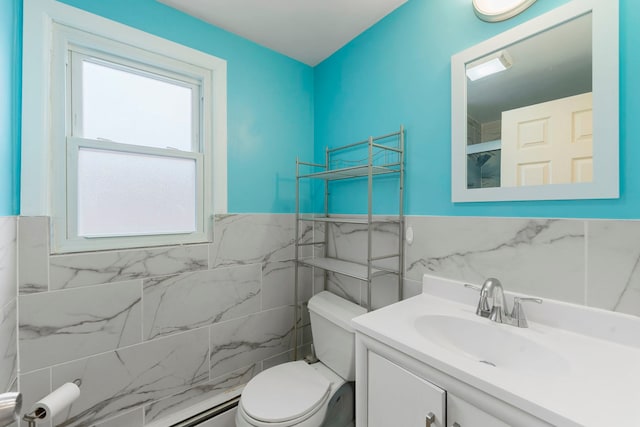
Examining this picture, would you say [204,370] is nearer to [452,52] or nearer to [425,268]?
[425,268]

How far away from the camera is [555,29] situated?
94cm

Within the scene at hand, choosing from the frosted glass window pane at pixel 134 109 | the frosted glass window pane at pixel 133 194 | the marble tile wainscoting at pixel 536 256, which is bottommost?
the marble tile wainscoting at pixel 536 256

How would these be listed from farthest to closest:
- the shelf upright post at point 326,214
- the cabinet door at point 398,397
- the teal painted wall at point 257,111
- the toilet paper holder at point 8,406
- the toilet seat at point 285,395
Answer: the shelf upright post at point 326,214 < the teal painted wall at point 257,111 < the toilet seat at point 285,395 < the cabinet door at point 398,397 < the toilet paper holder at point 8,406

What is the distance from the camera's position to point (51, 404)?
85cm

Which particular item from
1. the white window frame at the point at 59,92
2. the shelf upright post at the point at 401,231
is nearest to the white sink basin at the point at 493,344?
the shelf upright post at the point at 401,231

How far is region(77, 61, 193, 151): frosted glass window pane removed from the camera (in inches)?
51.1

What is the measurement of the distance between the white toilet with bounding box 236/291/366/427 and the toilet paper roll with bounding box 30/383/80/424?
2.06 feet

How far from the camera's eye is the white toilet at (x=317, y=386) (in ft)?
3.72

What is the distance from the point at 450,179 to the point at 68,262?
Result: 1.77 m

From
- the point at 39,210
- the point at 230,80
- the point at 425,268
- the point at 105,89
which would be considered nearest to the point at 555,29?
the point at 425,268

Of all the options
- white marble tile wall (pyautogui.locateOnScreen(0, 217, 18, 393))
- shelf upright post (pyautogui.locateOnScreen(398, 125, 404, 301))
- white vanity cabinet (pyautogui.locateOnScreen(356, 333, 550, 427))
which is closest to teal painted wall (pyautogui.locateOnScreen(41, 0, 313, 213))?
shelf upright post (pyautogui.locateOnScreen(398, 125, 404, 301))

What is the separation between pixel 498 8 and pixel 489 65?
0.21 m

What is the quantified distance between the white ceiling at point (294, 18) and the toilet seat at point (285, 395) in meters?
1.96

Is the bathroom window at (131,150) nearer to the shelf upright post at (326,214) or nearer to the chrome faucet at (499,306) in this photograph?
the shelf upright post at (326,214)
